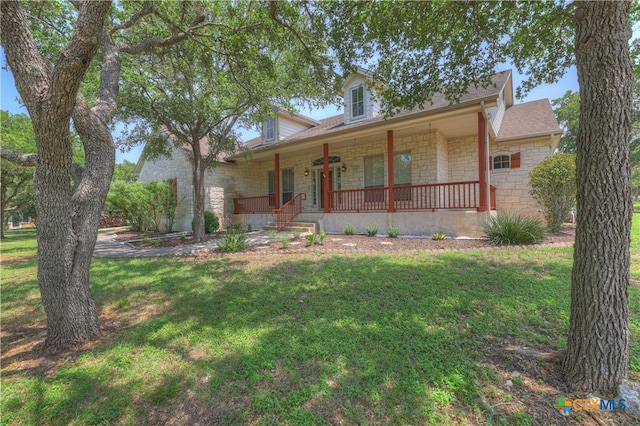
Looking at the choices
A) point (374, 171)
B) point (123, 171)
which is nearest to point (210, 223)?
point (374, 171)

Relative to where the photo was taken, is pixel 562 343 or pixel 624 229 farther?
pixel 562 343

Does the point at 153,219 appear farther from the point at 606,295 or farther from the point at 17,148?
the point at 606,295

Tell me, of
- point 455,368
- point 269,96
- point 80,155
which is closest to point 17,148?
point 80,155

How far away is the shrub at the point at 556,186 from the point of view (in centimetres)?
768

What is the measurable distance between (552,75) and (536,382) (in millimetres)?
5518

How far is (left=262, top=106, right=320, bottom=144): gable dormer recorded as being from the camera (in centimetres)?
1349

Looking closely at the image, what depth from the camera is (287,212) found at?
37.8 ft

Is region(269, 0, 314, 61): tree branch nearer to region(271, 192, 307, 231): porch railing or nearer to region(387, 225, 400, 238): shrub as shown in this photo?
region(387, 225, 400, 238): shrub

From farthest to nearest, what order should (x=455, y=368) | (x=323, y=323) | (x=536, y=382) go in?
1. (x=323, y=323)
2. (x=455, y=368)
3. (x=536, y=382)

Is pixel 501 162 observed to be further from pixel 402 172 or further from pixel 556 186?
pixel 402 172

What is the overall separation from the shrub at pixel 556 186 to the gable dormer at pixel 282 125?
10.2 meters

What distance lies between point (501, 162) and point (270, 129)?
422 inches

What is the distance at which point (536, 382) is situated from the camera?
1937 millimetres

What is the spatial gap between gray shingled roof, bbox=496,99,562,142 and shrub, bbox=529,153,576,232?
8.59 ft
